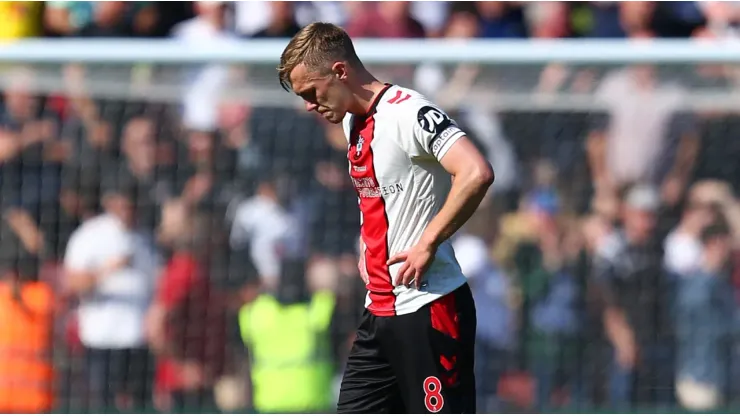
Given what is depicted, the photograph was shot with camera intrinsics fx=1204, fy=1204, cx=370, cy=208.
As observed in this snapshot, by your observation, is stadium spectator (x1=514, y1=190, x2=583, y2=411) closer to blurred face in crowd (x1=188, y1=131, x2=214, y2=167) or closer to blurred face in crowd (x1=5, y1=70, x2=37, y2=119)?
blurred face in crowd (x1=188, y1=131, x2=214, y2=167)

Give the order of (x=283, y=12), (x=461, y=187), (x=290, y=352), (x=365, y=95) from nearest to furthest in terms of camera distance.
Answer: (x=461, y=187)
(x=365, y=95)
(x=290, y=352)
(x=283, y=12)

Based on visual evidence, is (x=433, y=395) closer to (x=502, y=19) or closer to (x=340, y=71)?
(x=340, y=71)

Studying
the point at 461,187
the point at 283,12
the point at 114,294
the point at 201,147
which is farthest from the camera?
the point at 283,12

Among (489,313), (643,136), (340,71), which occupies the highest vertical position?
(340,71)

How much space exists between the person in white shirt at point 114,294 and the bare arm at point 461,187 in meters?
3.45

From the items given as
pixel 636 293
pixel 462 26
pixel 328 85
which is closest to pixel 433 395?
pixel 328 85

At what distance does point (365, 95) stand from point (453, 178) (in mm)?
514

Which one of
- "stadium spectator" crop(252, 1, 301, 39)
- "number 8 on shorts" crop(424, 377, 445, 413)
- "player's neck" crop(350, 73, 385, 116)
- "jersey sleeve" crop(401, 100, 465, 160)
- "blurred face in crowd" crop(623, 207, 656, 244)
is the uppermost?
"stadium spectator" crop(252, 1, 301, 39)

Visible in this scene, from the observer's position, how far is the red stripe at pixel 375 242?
4.66 m

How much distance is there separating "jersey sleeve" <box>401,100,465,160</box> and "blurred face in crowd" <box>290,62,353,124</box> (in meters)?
0.26

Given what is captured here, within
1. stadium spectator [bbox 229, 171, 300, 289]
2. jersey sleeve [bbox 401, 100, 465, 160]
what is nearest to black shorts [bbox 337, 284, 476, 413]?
jersey sleeve [bbox 401, 100, 465, 160]

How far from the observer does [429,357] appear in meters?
4.62

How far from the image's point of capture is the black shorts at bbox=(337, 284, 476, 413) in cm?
462

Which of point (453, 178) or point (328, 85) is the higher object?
point (328, 85)
